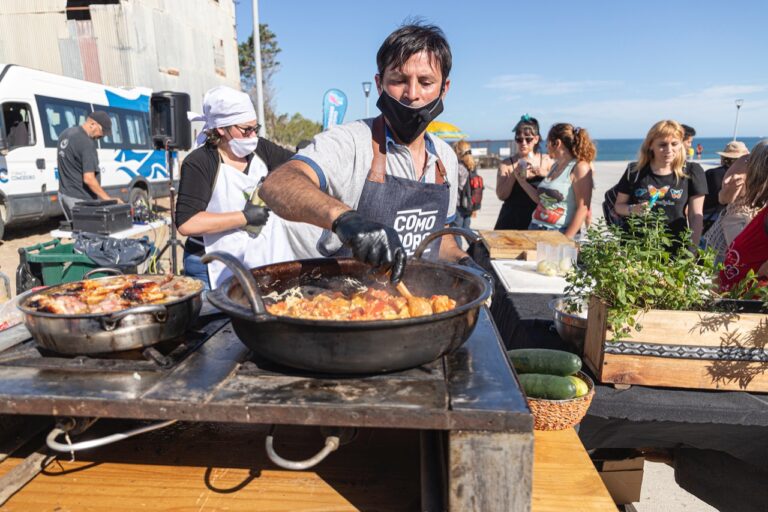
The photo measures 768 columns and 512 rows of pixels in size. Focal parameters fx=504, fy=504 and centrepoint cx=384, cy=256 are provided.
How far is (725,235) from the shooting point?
3842mm

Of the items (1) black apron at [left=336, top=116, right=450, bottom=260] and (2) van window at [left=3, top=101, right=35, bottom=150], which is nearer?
(1) black apron at [left=336, top=116, right=450, bottom=260]

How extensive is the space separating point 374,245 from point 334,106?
12.9 metres

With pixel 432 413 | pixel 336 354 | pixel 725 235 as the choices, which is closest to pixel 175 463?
pixel 336 354

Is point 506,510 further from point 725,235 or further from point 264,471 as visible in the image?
point 725,235

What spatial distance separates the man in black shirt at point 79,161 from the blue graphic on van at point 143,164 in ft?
19.4

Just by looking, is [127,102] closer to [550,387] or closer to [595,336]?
[595,336]

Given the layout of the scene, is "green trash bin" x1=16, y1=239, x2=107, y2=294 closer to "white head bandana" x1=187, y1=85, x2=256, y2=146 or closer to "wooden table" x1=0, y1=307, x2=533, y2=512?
"white head bandana" x1=187, y1=85, x2=256, y2=146

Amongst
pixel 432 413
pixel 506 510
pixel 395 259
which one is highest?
pixel 395 259

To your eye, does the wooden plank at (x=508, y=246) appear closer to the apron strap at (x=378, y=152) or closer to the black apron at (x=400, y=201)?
the black apron at (x=400, y=201)

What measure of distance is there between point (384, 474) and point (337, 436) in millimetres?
333

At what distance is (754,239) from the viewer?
279cm

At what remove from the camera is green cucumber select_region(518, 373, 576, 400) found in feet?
5.57

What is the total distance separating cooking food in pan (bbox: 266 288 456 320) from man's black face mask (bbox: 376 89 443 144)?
0.83 m

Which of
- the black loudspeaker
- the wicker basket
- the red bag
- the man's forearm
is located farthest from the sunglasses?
the red bag
